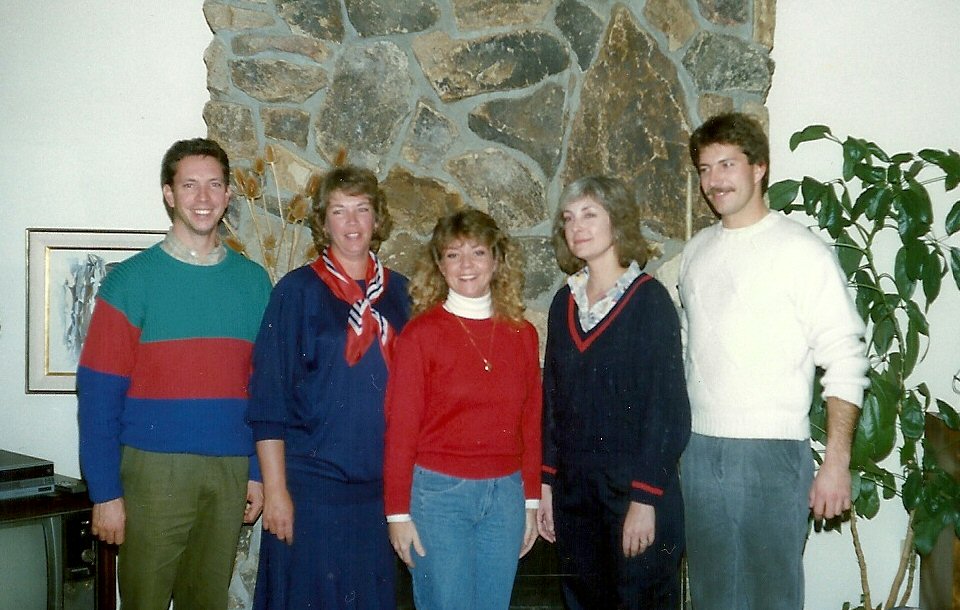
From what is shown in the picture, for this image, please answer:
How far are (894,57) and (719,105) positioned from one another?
80 centimetres

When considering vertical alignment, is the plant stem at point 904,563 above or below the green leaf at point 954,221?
below

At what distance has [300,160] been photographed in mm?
2518

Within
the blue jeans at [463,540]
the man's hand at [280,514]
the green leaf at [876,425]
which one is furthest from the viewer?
the green leaf at [876,425]

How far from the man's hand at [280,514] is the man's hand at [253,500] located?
177 millimetres

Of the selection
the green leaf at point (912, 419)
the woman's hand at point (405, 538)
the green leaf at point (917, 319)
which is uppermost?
the green leaf at point (917, 319)

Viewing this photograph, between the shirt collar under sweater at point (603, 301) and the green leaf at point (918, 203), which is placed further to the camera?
the green leaf at point (918, 203)

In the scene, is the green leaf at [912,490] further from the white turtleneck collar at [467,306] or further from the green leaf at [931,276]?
the white turtleneck collar at [467,306]

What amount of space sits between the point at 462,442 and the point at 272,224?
1.11 m

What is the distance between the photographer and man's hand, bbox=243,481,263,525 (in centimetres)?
207

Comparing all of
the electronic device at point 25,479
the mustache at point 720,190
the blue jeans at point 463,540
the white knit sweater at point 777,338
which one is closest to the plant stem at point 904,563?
the white knit sweater at point 777,338

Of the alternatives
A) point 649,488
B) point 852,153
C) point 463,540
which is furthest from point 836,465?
point 852,153

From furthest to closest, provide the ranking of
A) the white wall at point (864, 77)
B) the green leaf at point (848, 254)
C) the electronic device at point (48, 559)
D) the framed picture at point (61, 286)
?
the white wall at point (864, 77)
the framed picture at point (61, 286)
the green leaf at point (848, 254)
the electronic device at point (48, 559)

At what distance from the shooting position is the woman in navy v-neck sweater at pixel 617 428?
1.81 metres

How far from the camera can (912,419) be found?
8.05 feet
